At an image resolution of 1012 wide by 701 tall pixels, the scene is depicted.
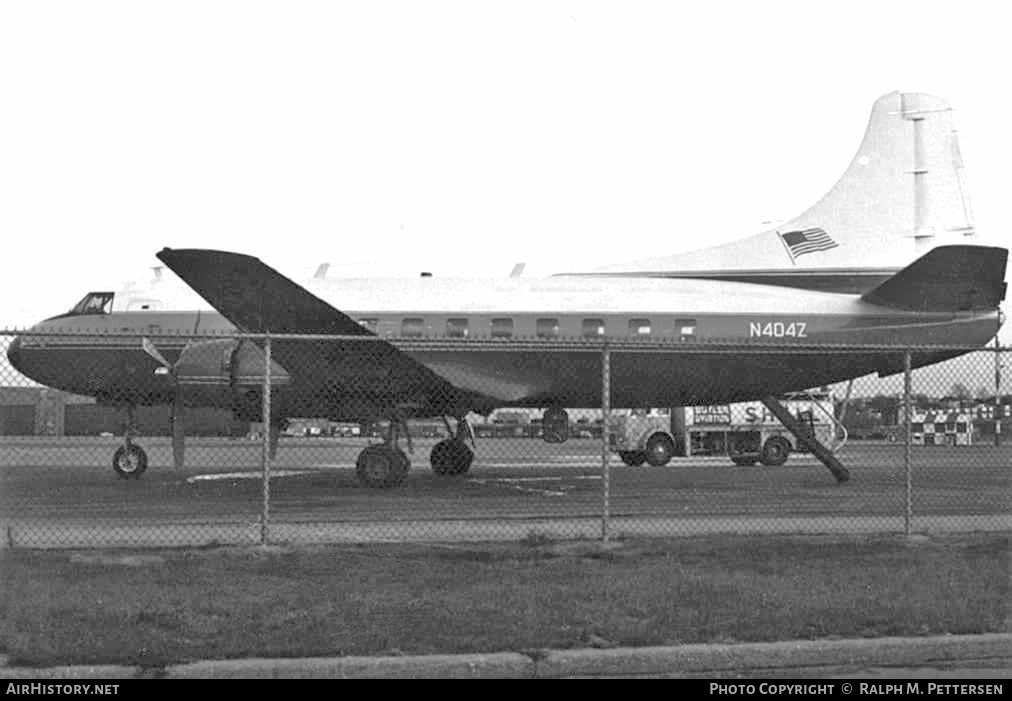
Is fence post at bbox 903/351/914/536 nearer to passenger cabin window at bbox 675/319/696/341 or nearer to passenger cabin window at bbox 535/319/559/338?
passenger cabin window at bbox 675/319/696/341

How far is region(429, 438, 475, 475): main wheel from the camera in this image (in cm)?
2414

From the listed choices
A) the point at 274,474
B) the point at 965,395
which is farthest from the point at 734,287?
the point at 274,474

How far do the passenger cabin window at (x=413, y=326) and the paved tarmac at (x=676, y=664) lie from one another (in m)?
16.5

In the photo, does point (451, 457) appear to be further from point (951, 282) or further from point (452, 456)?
point (951, 282)

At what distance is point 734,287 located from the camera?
24.4m

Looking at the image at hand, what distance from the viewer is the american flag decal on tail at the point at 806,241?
25.4 m

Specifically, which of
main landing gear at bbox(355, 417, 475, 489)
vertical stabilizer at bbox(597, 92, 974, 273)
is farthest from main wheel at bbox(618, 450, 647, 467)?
main landing gear at bbox(355, 417, 475, 489)

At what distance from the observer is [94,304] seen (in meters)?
25.8

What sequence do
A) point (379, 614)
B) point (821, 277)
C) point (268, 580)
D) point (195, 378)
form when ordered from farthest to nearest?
1. point (821, 277)
2. point (195, 378)
3. point (268, 580)
4. point (379, 614)

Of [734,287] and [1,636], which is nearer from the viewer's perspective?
[1,636]

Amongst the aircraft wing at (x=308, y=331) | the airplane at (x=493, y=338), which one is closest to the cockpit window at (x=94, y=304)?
the airplane at (x=493, y=338)

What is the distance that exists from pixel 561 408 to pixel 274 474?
6.17 meters

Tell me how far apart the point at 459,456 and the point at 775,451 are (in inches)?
489

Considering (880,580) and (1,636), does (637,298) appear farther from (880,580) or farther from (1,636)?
(1,636)
